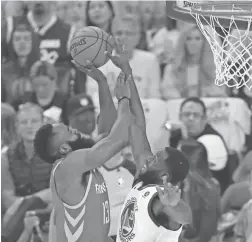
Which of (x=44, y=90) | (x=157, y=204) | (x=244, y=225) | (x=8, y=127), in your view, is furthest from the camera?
(x=44, y=90)

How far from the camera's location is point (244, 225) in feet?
24.3

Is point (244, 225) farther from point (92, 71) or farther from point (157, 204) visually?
point (157, 204)

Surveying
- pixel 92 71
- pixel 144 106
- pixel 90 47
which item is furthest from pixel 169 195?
pixel 144 106

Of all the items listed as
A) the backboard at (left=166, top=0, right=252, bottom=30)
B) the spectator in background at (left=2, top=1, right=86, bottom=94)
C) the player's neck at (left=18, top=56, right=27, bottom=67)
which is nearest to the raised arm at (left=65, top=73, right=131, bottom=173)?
the backboard at (left=166, top=0, right=252, bottom=30)

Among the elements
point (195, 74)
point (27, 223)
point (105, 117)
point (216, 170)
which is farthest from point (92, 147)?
point (195, 74)

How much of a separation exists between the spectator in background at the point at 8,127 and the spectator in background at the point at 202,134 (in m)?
1.72

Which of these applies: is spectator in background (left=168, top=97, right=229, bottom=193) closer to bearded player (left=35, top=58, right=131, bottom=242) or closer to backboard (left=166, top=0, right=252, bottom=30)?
backboard (left=166, top=0, right=252, bottom=30)

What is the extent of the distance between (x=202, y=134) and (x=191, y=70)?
1070mm

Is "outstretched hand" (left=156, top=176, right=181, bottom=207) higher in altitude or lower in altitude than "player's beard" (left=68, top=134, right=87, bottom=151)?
lower

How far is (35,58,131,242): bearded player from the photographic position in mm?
5359

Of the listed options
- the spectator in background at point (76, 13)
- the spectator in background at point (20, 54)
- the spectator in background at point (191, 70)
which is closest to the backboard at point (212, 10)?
the spectator in background at point (191, 70)

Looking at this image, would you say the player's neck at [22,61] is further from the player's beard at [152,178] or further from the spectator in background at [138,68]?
the player's beard at [152,178]

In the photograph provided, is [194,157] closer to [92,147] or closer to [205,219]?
[205,219]

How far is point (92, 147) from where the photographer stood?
536 cm
